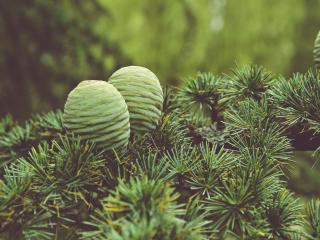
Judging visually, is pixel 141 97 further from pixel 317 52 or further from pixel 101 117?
pixel 317 52

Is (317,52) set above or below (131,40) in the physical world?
below

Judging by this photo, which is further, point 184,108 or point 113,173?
point 184,108

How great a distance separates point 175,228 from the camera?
522 millimetres

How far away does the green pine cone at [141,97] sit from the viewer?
77cm

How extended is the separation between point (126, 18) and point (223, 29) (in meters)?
1.23

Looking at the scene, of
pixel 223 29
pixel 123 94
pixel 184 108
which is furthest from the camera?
pixel 223 29

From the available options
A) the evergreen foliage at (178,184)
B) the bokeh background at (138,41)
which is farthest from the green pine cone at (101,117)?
the bokeh background at (138,41)

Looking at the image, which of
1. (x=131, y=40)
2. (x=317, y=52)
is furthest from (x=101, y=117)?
(x=131, y=40)

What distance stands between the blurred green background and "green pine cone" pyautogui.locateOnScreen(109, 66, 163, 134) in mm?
1243

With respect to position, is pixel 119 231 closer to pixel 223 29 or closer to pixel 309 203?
pixel 309 203

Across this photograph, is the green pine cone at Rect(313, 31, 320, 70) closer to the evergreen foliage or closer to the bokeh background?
the evergreen foliage

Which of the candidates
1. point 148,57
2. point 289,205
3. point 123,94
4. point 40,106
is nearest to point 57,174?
point 123,94

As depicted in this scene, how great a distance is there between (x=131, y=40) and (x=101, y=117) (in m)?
3.51

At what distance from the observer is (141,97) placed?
0.77 meters
